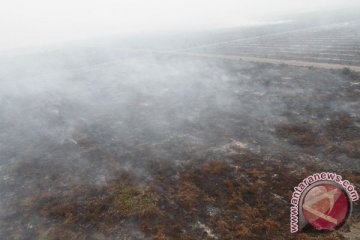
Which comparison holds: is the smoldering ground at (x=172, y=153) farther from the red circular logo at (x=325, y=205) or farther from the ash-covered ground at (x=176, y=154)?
the red circular logo at (x=325, y=205)

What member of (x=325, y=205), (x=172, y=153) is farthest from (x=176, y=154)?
(x=325, y=205)

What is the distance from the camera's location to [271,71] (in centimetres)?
3019

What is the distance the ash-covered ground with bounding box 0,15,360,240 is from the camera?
1077 cm

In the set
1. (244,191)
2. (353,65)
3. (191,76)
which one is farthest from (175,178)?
(353,65)

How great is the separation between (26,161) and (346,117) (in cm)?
1619

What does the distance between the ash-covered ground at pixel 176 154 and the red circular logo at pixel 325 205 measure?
4.12 feet

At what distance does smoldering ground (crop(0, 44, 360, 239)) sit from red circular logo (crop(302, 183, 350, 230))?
173 cm

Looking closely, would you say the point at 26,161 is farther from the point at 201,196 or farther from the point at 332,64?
the point at 332,64

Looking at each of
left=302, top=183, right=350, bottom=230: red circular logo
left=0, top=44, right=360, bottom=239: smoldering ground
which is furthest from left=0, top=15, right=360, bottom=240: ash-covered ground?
left=302, top=183, right=350, bottom=230: red circular logo

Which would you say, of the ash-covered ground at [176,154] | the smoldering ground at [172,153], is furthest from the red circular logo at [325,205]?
the smoldering ground at [172,153]

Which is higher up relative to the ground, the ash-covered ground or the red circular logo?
the red circular logo

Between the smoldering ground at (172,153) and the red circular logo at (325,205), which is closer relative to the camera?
the red circular logo at (325,205)

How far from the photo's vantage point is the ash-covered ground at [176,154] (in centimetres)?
1077

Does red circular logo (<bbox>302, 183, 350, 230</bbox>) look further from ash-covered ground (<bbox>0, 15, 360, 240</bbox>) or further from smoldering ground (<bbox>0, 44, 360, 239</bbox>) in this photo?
→ smoldering ground (<bbox>0, 44, 360, 239</bbox>)
